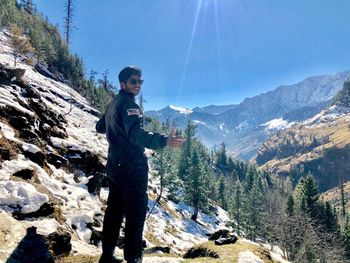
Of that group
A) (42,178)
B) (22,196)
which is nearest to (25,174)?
(42,178)

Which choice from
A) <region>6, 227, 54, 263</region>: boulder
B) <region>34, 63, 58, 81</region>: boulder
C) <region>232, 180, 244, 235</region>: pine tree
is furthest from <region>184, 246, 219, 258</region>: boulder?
<region>34, 63, 58, 81</region>: boulder

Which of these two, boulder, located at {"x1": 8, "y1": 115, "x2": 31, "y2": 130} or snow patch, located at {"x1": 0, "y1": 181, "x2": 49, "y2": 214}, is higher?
boulder, located at {"x1": 8, "y1": 115, "x2": 31, "y2": 130}

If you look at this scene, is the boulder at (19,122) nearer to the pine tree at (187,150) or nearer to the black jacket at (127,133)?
the black jacket at (127,133)

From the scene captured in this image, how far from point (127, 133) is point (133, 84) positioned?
1104 millimetres

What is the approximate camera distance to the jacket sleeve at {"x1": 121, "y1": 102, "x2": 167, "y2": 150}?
613 cm

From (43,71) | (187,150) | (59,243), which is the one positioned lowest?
(59,243)

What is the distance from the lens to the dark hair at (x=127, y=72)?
22.2 ft

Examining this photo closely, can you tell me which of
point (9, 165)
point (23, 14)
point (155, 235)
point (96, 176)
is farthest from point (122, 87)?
point (23, 14)

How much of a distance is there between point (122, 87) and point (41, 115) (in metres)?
20.2

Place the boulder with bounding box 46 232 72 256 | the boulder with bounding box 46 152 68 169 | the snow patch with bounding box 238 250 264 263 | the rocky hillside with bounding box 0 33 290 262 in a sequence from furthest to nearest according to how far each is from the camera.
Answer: the boulder with bounding box 46 152 68 169, the snow patch with bounding box 238 250 264 263, the boulder with bounding box 46 232 72 256, the rocky hillside with bounding box 0 33 290 262

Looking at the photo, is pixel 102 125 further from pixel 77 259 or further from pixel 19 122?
pixel 19 122

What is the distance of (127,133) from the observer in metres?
6.34

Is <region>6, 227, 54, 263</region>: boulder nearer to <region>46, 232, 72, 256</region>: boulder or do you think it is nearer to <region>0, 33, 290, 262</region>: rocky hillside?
<region>0, 33, 290, 262</region>: rocky hillside

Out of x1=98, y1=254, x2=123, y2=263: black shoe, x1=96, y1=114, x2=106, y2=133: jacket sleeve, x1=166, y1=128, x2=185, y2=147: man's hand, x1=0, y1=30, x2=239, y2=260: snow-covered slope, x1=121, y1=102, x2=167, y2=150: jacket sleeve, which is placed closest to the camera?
x1=121, y1=102, x2=167, y2=150: jacket sleeve
